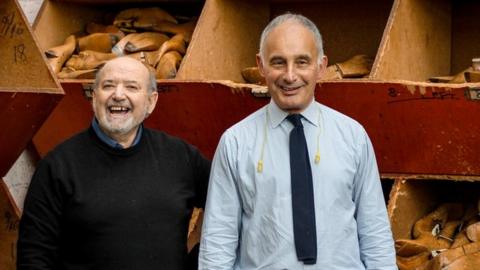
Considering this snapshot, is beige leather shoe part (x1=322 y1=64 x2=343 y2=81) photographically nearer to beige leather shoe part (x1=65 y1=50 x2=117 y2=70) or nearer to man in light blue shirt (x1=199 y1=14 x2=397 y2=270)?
beige leather shoe part (x1=65 y1=50 x2=117 y2=70)

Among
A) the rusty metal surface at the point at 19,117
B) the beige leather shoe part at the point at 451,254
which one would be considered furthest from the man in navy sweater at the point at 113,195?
the beige leather shoe part at the point at 451,254

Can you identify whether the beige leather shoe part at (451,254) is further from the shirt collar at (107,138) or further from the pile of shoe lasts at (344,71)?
the shirt collar at (107,138)

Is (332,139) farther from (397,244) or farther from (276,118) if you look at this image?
(397,244)

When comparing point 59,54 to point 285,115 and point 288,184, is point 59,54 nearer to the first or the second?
point 285,115

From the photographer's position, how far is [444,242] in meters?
4.33

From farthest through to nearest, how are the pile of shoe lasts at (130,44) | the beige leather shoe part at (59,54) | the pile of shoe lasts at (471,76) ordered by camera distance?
the beige leather shoe part at (59,54) < the pile of shoe lasts at (130,44) < the pile of shoe lasts at (471,76)

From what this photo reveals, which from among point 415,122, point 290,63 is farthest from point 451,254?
point 290,63

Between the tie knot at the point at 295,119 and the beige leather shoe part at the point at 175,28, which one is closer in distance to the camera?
the tie knot at the point at 295,119

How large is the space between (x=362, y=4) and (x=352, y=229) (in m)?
2.67

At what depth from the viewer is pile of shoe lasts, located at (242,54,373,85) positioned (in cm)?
477

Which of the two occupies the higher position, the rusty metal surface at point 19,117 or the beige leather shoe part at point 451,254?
the rusty metal surface at point 19,117

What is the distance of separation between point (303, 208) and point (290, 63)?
40 cm

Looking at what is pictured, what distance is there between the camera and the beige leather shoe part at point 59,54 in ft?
17.4

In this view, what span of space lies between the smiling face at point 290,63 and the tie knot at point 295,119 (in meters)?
0.03
